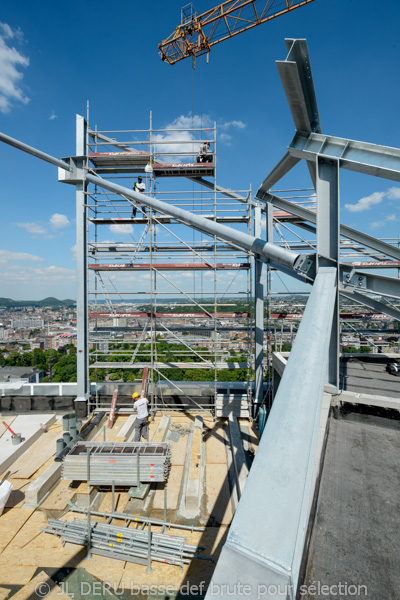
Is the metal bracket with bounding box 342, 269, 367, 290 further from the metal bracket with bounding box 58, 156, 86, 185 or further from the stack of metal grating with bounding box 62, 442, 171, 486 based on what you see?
the metal bracket with bounding box 58, 156, 86, 185

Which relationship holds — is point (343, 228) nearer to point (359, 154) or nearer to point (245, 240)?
point (359, 154)

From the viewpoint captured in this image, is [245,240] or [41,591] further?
[245,240]

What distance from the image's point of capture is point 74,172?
10.6 metres

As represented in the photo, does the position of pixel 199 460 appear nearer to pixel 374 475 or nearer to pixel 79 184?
pixel 374 475

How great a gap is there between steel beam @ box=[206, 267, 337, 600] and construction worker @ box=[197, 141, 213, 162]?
34.7ft

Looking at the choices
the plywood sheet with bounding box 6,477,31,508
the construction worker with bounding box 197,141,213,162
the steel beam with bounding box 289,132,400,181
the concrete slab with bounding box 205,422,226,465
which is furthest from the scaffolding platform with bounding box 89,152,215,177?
the plywood sheet with bounding box 6,477,31,508

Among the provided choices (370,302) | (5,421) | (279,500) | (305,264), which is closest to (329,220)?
(305,264)

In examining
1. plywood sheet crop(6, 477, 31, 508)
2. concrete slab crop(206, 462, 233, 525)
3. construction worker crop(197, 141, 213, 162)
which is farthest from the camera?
construction worker crop(197, 141, 213, 162)

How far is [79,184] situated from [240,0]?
2156 centimetres

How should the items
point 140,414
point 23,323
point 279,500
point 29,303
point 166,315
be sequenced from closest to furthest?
point 279,500 → point 140,414 → point 166,315 → point 23,323 → point 29,303

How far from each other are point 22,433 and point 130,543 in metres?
5.76

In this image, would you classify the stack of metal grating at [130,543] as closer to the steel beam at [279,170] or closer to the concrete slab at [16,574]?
the concrete slab at [16,574]

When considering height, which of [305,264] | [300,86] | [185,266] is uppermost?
[300,86]

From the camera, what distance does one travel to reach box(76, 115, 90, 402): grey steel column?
418 inches
